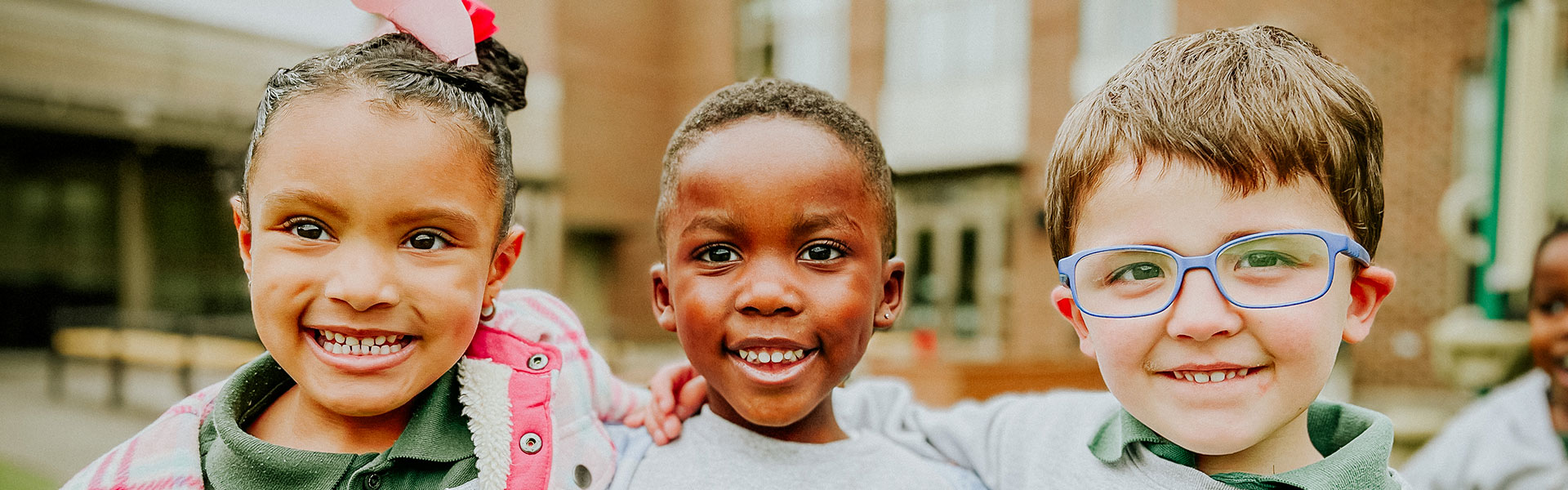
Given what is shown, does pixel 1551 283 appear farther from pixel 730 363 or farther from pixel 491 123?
pixel 491 123

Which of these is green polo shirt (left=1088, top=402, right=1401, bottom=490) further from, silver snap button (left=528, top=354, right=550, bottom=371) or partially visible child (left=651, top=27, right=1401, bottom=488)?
silver snap button (left=528, top=354, right=550, bottom=371)

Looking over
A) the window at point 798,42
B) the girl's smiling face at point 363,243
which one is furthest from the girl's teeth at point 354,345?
the window at point 798,42

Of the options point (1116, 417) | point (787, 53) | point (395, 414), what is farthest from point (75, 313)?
point (1116, 417)

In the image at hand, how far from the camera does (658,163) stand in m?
17.4

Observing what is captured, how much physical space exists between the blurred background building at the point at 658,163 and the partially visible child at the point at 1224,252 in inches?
105

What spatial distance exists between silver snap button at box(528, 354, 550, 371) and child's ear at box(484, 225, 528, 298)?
13cm

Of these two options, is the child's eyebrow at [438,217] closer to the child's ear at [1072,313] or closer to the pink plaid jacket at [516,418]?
the pink plaid jacket at [516,418]

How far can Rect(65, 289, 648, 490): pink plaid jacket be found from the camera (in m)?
1.39

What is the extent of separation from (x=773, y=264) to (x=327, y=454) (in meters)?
0.75

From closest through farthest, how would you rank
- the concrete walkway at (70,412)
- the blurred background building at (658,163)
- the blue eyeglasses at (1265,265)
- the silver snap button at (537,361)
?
1. the blue eyeglasses at (1265,265)
2. the silver snap button at (537,361)
3. the concrete walkway at (70,412)
4. the blurred background building at (658,163)

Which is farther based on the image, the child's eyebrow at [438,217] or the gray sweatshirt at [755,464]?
the gray sweatshirt at [755,464]

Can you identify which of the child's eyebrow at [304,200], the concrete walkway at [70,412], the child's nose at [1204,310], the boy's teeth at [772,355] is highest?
the child's eyebrow at [304,200]

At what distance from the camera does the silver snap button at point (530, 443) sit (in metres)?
1.49

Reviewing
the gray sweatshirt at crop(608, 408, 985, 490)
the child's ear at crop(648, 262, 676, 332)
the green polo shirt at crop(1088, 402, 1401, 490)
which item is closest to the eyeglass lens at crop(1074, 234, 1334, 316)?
the green polo shirt at crop(1088, 402, 1401, 490)
